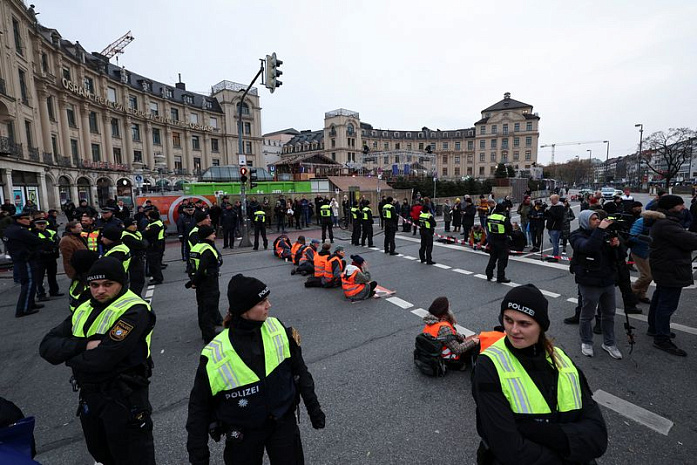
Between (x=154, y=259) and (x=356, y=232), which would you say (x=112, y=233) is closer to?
(x=154, y=259)

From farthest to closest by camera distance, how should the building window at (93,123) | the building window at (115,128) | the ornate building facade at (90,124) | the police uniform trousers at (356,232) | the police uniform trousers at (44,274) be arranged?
the building window at (115,128) < the building window at (93,123) < the ornate building facade at (90,124) < the police uniform trousers at (356,232) < the police uniform trousers at (44,274)

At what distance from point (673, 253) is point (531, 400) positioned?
4.39 metres

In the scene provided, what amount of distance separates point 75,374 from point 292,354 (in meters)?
1.54

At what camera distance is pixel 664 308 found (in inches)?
182

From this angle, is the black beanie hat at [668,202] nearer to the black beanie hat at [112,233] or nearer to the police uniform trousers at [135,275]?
the black beanie hat at [112,233]

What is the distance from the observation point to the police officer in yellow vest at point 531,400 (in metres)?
1.62

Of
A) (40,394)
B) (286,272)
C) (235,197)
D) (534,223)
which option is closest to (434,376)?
(40,394)

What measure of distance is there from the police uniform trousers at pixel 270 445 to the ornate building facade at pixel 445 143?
67518 mm

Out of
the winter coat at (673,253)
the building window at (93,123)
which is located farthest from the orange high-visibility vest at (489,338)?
the building window at (93,123)

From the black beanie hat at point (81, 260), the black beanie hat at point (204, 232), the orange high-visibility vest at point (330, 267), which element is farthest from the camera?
the orange high-visibility vest at point (330, 267)

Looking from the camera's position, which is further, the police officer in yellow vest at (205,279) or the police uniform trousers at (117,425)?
the police officer in yellow vest at (205,279)

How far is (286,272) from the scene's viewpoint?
31.7 feet

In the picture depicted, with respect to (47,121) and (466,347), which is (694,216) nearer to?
(466,347)

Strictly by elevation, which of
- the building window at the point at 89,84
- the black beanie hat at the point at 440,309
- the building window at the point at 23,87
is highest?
the building window at the point at 89,84
